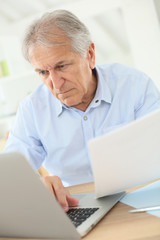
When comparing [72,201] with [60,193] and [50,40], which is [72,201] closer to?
[60,193]

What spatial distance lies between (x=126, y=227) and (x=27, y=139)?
1005 millimetres

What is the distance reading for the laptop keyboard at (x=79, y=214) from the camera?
3.08 ft

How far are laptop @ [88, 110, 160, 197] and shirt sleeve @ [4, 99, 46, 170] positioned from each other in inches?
30.2

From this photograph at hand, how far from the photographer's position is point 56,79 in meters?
1.50

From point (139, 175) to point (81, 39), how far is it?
810 millimetres

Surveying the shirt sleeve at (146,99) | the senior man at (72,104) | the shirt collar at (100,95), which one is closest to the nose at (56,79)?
the senior man at (72,104)

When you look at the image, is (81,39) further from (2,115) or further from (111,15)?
(111,15)

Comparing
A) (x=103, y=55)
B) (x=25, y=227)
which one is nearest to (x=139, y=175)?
(x=25, y=227)

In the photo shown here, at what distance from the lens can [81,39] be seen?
156cm

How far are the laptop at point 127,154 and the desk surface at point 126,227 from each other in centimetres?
9

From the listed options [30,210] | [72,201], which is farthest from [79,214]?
[30,210]

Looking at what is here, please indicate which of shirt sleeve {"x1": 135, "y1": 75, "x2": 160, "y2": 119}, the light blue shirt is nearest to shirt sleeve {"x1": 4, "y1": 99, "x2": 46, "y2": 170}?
the light blue shirt

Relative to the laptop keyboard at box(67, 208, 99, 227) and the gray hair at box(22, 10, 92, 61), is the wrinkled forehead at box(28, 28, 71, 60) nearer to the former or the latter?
the gray hair at box(22, 10, 92, 61)

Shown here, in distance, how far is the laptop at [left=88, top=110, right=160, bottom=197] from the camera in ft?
2.70
